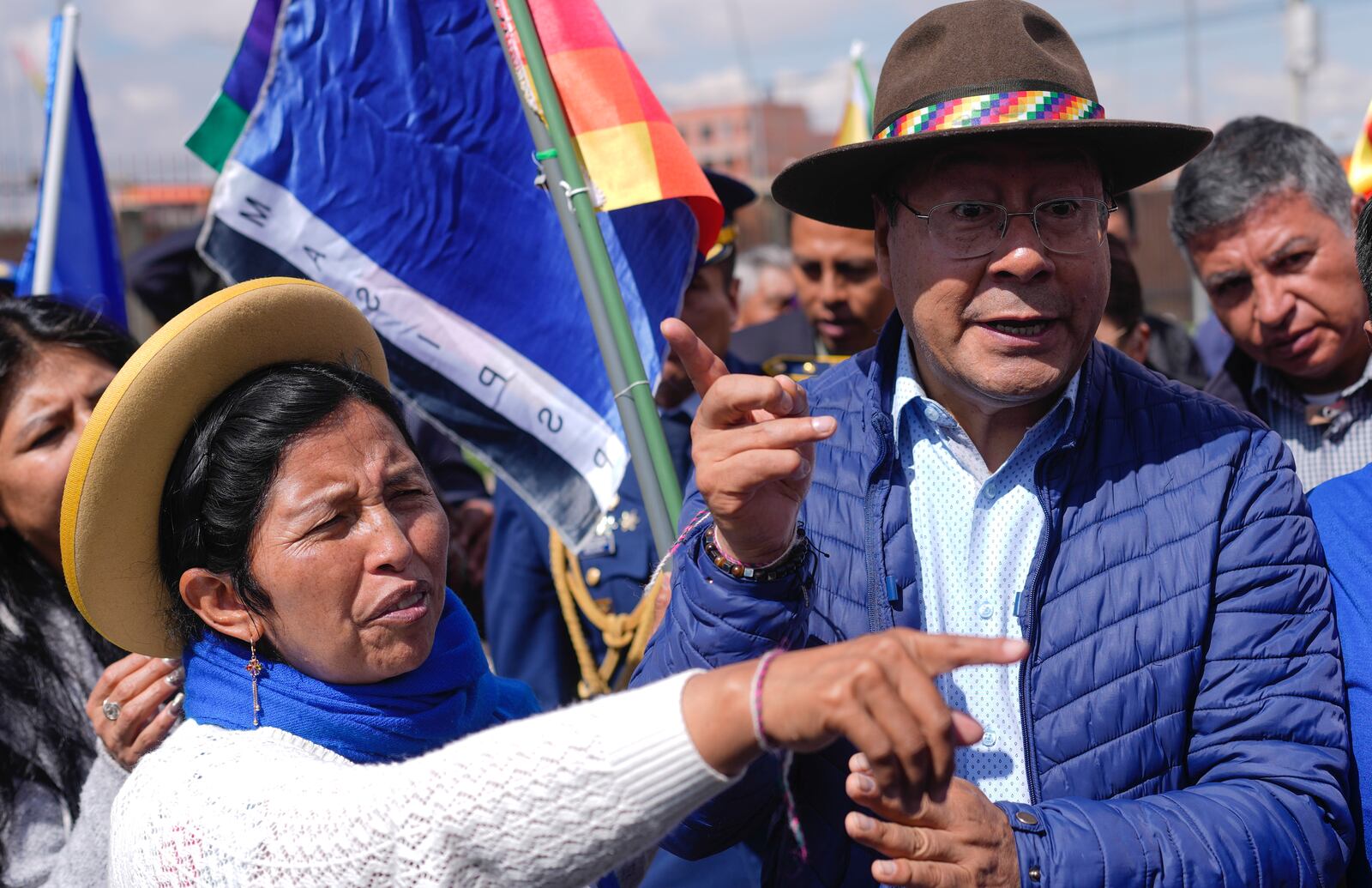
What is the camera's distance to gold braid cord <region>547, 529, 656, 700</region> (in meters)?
4.02

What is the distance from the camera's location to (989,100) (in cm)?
210

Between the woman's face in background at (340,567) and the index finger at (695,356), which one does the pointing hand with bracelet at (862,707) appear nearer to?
the index finger at (695,356)

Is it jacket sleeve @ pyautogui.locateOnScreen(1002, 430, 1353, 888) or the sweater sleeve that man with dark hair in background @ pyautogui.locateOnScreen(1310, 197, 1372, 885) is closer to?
jacket sleeve @ pyautogui.locateOnScreen(1002, 430, 1353, 888)

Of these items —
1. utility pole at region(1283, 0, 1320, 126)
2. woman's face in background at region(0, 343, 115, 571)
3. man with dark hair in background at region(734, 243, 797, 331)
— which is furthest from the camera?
utility pole at region(1283, 0, 1320, 126)

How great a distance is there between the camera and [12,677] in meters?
2.72

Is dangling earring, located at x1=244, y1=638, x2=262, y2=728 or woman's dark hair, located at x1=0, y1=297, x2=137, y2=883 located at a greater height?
dangling earring, located at x1=244, y1=638, x2=262, y2=728

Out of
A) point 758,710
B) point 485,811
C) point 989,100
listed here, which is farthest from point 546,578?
point 758,710

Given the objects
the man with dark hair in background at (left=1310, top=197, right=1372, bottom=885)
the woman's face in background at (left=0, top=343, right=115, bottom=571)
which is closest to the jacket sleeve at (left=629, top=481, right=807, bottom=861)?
the man with dark hair in background at (left=1310, top=197, right=1372, bottom=885)

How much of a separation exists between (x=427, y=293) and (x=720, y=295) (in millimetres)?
1579

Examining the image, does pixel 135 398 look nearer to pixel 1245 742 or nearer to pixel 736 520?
pixel 736 520

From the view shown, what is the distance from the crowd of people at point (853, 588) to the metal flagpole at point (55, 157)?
2.13 meters

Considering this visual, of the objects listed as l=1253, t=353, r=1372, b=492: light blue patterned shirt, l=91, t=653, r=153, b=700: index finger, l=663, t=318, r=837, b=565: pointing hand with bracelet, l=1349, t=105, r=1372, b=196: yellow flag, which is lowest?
l=91, t=653, r=153, b=700: index finger

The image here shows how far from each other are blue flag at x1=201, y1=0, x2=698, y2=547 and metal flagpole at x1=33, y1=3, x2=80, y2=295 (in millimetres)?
1322

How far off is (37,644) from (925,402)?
1980 mm
